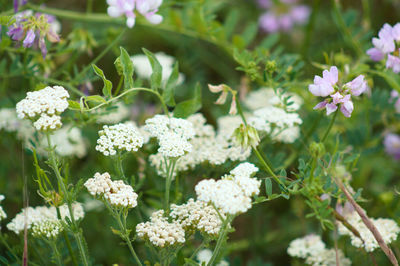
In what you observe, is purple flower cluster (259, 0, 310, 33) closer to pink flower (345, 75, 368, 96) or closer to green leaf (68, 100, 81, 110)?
pink flower (345, 75, 368, 96)

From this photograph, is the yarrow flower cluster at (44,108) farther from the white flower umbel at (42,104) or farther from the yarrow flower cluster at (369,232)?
the yarrow flower cluster at (369,232)

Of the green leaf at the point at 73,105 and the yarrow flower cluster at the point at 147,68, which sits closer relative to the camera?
the green leaf at the point at 73,105

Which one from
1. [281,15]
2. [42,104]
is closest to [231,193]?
[42,104]

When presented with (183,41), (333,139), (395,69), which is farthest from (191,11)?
(395,69)

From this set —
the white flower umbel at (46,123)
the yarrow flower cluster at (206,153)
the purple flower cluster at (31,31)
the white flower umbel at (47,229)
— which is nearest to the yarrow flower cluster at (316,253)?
the yarrow flower cluster at (206,153)

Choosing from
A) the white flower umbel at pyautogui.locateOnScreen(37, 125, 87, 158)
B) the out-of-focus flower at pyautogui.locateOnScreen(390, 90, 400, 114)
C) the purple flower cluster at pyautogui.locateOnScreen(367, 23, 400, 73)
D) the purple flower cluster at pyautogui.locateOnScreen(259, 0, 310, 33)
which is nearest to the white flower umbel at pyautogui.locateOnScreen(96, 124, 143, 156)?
the white flower umbel at pyautogui.locateOnScreen(37, 125, 87, 158)

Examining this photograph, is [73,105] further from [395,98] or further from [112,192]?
[395,98]
